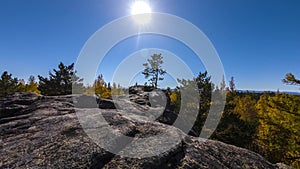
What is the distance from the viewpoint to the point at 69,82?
31.7 metres

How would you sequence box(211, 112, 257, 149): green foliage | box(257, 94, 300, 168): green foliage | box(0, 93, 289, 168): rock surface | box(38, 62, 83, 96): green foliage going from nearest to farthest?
box(0, 93, 289, 168): rock surface, box(257, 94, 300, 168): green foliage, box(211, 112, 257, 149): green foliage, box(38, 62, 83, 96): green foliage

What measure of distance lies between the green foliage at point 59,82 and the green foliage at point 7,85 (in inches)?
285

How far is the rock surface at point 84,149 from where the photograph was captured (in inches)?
135

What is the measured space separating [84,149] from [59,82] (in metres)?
29.8

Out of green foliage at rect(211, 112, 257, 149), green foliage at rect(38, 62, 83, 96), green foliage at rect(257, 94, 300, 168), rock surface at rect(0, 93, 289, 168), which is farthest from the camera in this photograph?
green foliage at rect(38, 62, 83, 96)

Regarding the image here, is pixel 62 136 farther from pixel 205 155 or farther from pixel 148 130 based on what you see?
pixel 205 155

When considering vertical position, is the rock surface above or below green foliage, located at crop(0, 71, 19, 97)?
below

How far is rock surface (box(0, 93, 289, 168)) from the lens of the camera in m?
3.42

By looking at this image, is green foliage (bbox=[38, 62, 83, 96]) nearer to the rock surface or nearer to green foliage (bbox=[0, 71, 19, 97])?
green foliage (bbox=[0, 71, 19, 97])

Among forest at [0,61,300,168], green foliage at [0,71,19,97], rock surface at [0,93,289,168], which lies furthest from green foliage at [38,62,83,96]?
rock surface at [0,93,289,168]

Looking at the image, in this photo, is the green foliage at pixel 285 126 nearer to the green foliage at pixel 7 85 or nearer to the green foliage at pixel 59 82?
the green foliage at pixel 59 82

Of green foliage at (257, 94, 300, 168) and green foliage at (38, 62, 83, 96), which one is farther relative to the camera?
green foliage at (38, 62, 83, 96)

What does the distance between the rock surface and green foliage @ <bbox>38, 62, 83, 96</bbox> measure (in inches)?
998

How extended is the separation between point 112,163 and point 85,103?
5.44 metres
